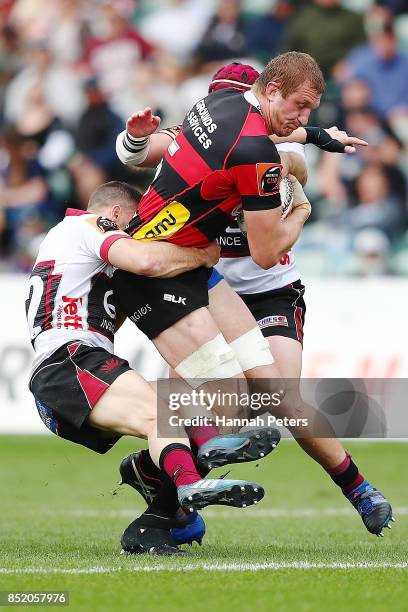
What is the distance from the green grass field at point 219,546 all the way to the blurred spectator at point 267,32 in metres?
6.50

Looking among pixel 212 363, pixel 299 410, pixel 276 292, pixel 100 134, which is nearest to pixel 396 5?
pixel 100 134

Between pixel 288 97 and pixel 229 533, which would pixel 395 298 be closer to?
pixel 229 533

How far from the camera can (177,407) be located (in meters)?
6.28

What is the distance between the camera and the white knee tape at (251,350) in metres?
6.47

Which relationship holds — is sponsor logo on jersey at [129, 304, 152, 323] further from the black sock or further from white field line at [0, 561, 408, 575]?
white field line at [0, 561, 408, 575]

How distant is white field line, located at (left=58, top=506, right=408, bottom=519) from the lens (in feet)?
27.3

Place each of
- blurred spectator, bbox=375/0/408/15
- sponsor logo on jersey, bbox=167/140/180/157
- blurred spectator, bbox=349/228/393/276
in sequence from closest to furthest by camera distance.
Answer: sponsor logo on jersey, bbox=167/140/180/157 → blurred spectator, bbox=349/228/393/276 → blurred spectator, bbox=375/0/408/15

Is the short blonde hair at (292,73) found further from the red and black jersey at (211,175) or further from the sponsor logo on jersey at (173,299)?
the sponsor logo on jersey at (173,299)

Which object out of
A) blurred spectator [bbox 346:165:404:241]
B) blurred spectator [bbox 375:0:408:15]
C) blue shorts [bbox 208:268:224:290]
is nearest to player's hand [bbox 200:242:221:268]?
blue shorts [bbox 208:268:224:290]

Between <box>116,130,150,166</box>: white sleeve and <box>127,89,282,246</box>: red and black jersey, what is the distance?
1.24 feet

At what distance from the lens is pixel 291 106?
5.98 metres

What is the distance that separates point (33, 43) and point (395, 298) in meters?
7.61

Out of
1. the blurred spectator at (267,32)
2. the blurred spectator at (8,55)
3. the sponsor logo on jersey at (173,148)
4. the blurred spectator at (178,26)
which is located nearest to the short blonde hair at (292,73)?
the sponsor logo on jersey at (173,148)

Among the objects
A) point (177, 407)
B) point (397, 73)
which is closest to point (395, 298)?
point (397, 73)
